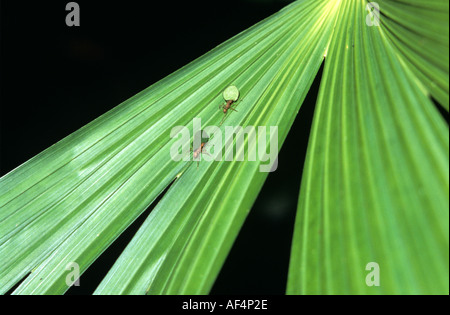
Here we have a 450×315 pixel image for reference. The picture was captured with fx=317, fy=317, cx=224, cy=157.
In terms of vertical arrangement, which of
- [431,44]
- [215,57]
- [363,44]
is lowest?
[431,44]

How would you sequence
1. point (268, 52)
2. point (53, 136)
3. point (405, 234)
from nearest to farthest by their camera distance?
point (405, 234)
point (268, 52)
point (53, 136)

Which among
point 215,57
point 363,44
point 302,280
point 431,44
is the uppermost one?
point 215,57

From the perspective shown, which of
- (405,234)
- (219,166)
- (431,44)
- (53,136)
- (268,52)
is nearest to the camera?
(405,234)

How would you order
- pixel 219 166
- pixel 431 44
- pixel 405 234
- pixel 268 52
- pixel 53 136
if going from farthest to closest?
pixel 53 136 → pixel 268 52 → pixel 219 166 → pixel 431 44 → pixel 405 234

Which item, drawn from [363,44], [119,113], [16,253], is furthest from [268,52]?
[16,253]

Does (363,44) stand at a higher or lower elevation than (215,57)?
lower

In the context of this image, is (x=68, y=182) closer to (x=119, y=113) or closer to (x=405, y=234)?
(x=119, y=113)

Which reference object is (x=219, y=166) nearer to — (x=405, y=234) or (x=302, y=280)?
(x=302, y=280)

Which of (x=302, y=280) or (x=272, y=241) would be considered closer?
(x=302, y=280)

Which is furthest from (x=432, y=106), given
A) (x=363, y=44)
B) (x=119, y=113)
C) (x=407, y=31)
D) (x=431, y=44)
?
(x=119, y=113)
